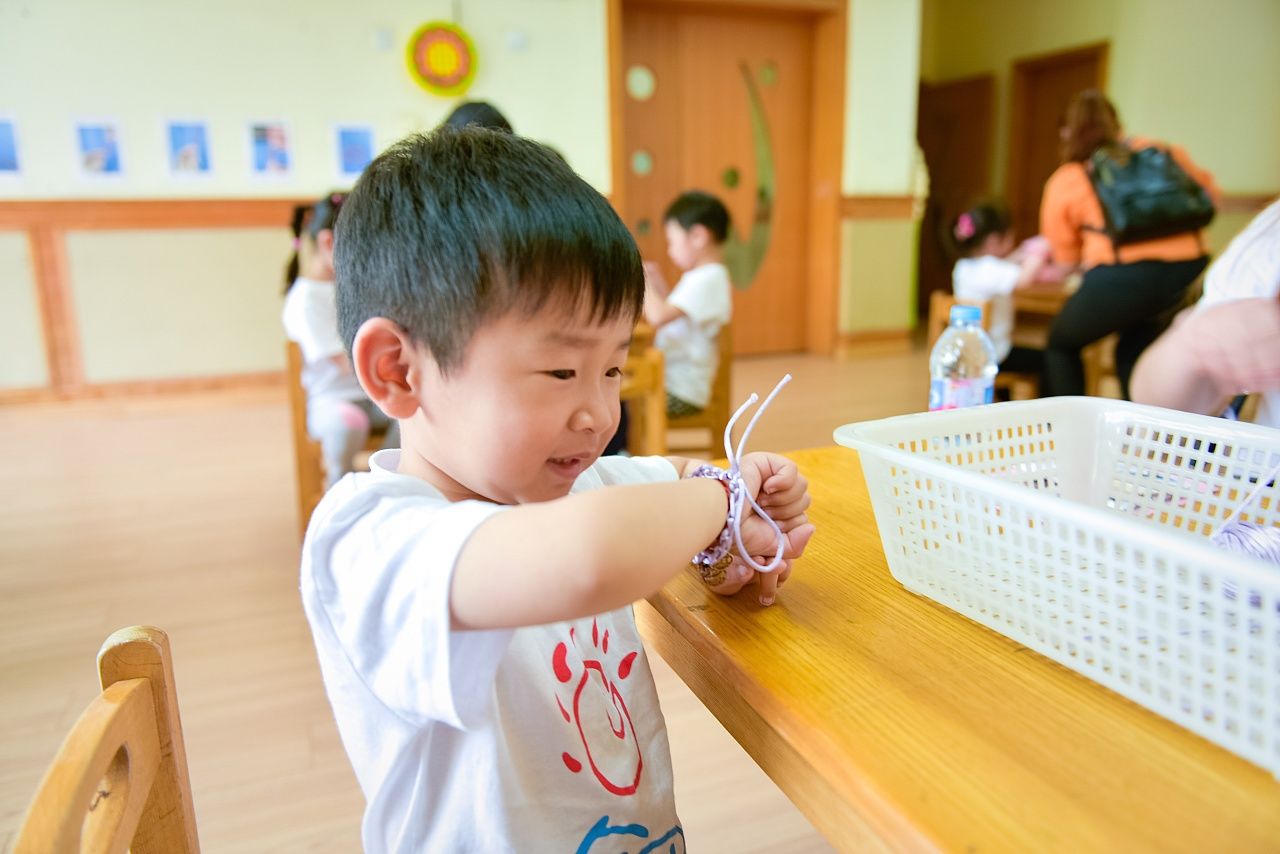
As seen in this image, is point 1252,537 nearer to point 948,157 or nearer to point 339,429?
point 339,429

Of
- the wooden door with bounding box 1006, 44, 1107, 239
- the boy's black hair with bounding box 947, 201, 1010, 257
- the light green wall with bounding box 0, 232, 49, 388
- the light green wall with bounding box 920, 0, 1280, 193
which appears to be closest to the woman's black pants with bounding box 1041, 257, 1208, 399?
the boy's black hair with bounding box 947, 201, 1010, 257

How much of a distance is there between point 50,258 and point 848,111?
4384 millimetres

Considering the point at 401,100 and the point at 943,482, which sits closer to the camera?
the point at 943,482

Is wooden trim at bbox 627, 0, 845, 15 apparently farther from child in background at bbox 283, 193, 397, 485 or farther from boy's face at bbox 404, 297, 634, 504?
boy's face at bbox 404, 297, 634, 504

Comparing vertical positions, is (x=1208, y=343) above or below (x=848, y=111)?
below

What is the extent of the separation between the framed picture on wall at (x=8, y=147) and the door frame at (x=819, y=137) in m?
2.86

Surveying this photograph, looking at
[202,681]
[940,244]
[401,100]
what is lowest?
[202,681]

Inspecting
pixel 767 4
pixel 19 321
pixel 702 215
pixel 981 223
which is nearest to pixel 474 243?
pixel 702 215

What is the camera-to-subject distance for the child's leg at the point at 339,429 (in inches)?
89.2

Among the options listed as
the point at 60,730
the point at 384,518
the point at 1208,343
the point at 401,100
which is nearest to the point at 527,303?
the point at 384,518

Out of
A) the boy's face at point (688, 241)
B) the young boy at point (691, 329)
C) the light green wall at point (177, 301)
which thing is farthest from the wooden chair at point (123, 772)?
the light green wall at point (177, 301)

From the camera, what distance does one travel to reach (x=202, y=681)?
175cm

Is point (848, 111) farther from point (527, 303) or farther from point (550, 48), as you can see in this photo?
point (527, 303)

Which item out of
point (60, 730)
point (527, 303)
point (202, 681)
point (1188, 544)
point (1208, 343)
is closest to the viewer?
point (1188, 544)
